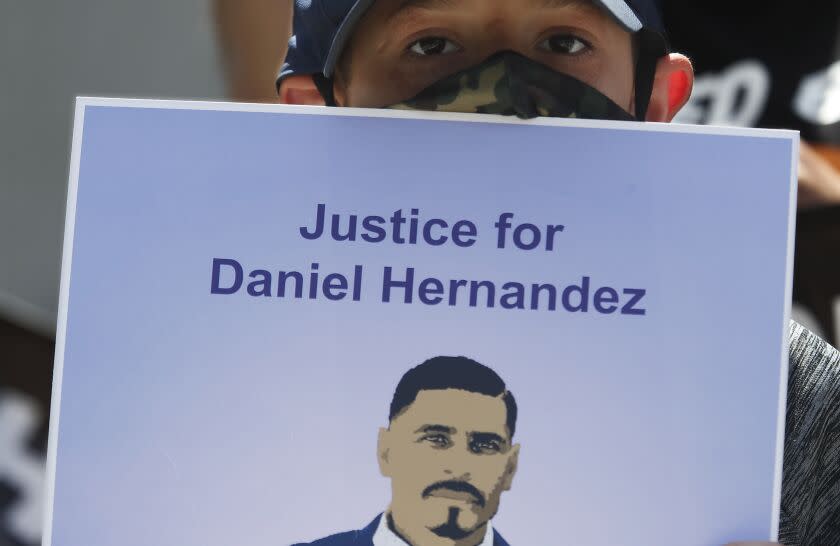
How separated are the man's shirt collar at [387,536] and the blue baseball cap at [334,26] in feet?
2.07

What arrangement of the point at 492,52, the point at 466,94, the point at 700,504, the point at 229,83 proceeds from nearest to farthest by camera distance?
the point at 700,504, the point at 466,94, the point at 492,52, the point at 229,83

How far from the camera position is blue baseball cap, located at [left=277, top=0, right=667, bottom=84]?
1681mm

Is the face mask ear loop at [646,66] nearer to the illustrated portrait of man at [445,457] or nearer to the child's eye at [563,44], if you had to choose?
the child's eye at [563,44]

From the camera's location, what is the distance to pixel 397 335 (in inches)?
57.7

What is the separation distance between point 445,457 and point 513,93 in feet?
1.42

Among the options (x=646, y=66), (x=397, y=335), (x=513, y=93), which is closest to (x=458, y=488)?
(x=397, y=335)

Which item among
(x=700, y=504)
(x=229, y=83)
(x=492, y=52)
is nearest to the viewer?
(x=700, y=504)

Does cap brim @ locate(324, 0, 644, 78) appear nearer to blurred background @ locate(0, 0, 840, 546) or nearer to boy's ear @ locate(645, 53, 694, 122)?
boy's ear @ locate(645, 53, 694, 122)

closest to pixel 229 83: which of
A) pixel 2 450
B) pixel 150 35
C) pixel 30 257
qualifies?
pixel 150 35

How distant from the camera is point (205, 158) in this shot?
1.52 meters

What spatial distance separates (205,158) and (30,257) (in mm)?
2194

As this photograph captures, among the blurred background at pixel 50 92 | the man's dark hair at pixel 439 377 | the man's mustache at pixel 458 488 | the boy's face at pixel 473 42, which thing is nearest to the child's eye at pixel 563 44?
the boy's face at pixel 473 42

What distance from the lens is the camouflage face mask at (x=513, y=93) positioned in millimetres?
1530

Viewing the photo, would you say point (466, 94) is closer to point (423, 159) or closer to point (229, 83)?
point (423, 159)
